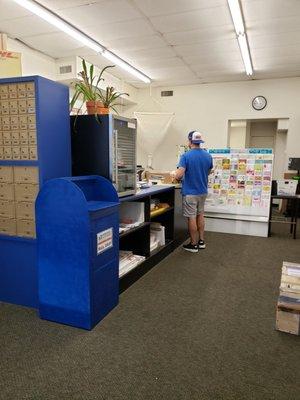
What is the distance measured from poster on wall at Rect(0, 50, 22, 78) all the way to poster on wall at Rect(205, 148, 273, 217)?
3.35 metres

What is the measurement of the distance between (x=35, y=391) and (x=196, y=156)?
3005 mm

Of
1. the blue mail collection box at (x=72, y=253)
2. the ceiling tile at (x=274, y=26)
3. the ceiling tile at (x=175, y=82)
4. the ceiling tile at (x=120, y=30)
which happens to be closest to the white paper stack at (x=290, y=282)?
the blue mail collection box at (x=72, y=253)

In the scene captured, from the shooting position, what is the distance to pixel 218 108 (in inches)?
265

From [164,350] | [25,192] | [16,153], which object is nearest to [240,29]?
[16,153]

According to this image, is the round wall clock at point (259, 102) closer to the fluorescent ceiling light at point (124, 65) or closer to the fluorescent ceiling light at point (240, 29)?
the fluorescent ceiling light at point (240, 29)

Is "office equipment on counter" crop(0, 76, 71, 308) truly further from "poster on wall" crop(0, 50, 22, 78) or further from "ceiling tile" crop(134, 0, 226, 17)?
"ceiling tile" crop(134, 0, 226, 17)

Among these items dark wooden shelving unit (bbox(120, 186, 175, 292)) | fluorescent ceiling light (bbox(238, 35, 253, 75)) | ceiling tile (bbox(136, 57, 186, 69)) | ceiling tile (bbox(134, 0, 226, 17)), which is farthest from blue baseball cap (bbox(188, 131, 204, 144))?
ceiling tile (bbox(136, 57, 186, 69))

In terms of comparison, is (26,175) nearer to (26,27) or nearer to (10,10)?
(10,10)

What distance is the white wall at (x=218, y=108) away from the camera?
626 cm

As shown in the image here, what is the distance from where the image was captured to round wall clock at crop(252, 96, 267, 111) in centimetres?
637

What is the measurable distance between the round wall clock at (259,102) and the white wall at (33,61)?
413cm

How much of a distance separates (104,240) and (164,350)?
34.1 inches

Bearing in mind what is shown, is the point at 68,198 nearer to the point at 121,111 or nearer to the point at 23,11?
the point at 23,11

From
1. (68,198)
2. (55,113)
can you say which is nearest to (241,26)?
(55,113)
